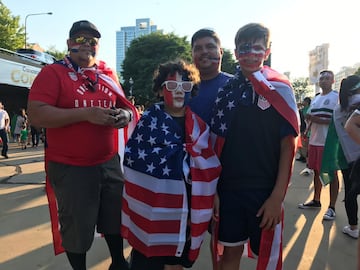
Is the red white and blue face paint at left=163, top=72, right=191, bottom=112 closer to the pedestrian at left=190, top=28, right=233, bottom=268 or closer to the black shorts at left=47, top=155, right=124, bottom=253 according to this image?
the pedestrian at left=190, top=28, right=233, bottom=268

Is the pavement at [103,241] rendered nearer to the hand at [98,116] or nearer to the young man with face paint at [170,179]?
the young man with face paint at [170,179]

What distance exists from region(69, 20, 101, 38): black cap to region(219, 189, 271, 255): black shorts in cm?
152

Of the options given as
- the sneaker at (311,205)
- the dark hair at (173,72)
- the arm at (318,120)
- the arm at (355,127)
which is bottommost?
the sneaker at (311,205)

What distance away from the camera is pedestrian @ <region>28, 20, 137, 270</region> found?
8.50 ft

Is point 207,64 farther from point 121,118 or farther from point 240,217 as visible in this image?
point 240,217

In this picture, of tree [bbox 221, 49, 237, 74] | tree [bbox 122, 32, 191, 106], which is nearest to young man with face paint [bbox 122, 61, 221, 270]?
tree [bbox 122, 32, 191, 106]

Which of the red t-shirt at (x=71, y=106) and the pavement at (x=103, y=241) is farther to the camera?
the pavement at (x=103, y=241)

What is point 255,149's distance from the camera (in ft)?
7.55

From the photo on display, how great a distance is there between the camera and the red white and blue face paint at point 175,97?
2.44 m

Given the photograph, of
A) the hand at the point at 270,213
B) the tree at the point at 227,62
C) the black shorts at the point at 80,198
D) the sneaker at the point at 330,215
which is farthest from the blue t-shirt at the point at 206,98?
the tree at the point at 227,62

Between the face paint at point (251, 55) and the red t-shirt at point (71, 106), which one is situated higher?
the face paint at point (251, 55)

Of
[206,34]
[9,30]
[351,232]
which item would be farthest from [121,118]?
[9,30]

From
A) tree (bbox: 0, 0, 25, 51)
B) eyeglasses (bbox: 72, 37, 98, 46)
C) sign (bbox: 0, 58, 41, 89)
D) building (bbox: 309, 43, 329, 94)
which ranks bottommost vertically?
eyeglasses (bbox: 72, 37, 98, 46)

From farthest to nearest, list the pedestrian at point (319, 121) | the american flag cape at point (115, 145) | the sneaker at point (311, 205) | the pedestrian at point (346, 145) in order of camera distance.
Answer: the sneaker at point (311, 205)
the pedestrian at point (319, 121)
the pedestrian at point (346, 145)
the american flag cape at point (115, 145)
